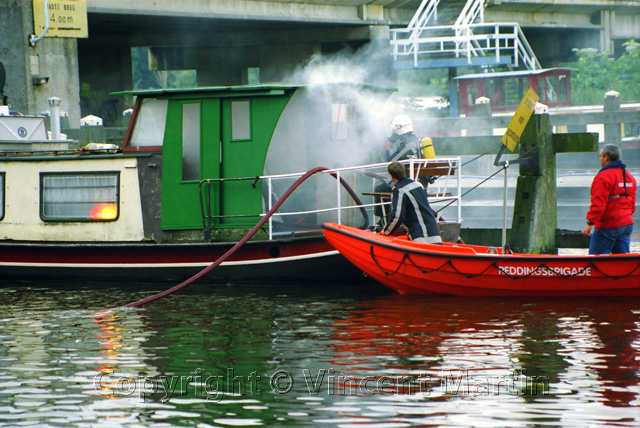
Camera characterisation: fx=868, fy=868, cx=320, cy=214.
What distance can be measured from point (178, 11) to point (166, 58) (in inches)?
526

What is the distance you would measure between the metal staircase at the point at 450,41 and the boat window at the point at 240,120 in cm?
2075

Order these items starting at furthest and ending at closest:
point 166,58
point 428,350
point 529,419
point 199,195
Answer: point 166,58 < point 199,195 < point 428,350 < point 529,419

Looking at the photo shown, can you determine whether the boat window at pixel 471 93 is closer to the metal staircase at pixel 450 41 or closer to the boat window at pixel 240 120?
the metal staircase at pixel 450 41

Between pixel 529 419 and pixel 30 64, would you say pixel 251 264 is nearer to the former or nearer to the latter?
pixel 529 419

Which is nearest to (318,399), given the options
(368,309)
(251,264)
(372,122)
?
(368,309)

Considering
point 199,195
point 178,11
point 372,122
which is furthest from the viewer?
point 178,11

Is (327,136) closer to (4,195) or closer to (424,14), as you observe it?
(4,195)

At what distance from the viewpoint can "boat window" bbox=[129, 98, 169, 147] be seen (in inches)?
454

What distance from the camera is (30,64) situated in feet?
69.8

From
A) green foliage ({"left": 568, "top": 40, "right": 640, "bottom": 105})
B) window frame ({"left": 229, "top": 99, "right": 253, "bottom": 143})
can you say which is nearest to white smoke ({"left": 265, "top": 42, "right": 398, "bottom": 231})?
window frame ({"left": 229, "top": 99, "right": 253, "bottom": 143})

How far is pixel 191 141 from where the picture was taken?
11359mm

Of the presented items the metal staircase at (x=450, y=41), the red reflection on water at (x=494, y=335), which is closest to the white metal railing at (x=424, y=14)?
the metal staircase at (x=450, y=41)

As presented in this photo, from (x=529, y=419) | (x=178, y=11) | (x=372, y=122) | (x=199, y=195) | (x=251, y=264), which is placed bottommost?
(x=529, y=419)

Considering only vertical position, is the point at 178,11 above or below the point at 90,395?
above
